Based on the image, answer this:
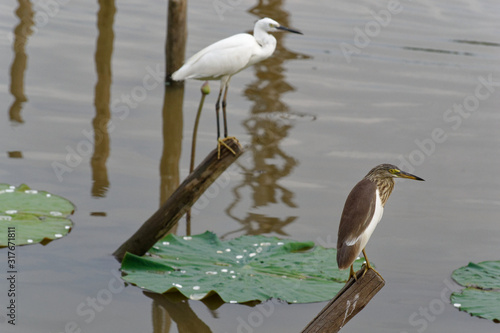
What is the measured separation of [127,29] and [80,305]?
6.81 meters

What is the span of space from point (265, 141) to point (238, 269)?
3.14 meters

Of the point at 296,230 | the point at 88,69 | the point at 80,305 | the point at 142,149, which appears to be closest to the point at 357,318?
the point at 296,230

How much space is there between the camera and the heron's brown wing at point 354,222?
9.98 ft

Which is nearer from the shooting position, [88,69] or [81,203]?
[81,203]

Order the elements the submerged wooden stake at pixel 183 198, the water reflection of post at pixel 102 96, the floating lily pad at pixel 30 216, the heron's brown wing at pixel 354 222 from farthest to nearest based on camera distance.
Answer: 1. the water reflection of post at pixel 102 96
2. the floating lily pad at pixel 30 216
3. the submerged wooden stake at pixel 183 198
4. the heron's brown wing at pixel 354 222

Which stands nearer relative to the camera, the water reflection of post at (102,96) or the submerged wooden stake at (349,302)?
the submerged wooden stake at (349,302)

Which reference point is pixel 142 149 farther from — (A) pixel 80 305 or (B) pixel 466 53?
(B) pixel 466 53

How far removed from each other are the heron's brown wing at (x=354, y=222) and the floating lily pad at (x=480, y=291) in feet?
5.43

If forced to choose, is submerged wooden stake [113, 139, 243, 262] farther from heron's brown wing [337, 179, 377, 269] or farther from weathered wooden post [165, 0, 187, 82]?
weathered wooden post [165, 0, 187, 82]

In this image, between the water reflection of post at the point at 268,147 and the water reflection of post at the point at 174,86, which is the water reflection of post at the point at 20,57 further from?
the water reflection of post at the point at 268,147

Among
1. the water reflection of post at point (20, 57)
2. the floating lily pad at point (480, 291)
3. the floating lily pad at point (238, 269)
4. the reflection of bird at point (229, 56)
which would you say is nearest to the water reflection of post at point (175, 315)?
the floating lily pad at point (238, 269)

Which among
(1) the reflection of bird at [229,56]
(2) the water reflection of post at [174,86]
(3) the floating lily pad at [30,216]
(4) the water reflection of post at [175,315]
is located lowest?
(4) the water reflection of post at [175,315]

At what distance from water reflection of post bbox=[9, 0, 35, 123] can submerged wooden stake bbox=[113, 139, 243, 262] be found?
10.7 ft

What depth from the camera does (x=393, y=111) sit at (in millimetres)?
8633
